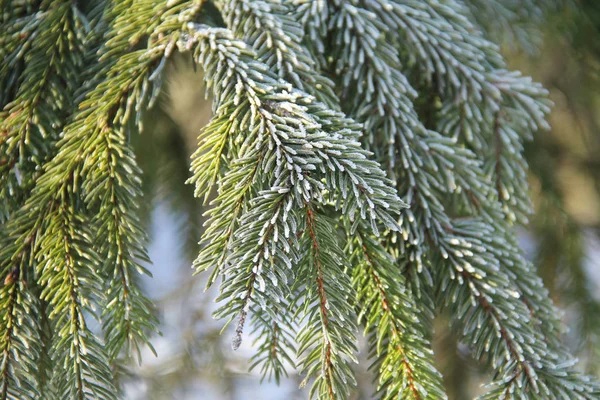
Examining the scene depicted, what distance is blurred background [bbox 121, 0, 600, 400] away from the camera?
3.67 feet

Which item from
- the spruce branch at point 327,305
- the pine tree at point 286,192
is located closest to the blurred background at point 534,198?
the pine tree at point 286,192

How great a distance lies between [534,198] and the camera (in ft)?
4.79

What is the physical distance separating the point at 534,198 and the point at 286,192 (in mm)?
1125

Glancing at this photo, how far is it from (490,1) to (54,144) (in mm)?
857

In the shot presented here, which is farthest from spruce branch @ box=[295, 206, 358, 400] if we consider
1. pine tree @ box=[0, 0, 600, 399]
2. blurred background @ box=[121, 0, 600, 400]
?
blurred background @ box=[121, 0, 600, 400]

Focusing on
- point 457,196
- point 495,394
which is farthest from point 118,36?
point 495,394

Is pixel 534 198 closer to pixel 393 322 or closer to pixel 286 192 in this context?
pixel 393 322

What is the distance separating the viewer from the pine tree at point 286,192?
0.60 m

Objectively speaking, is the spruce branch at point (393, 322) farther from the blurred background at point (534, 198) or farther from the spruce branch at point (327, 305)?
the blurred background at point (534, 198)

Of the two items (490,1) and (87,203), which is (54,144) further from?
(490,1)

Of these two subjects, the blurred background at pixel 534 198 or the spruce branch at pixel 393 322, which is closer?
the spruce branch at pixel 393 322

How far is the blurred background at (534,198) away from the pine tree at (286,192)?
11.3 inches

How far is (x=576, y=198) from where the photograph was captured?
1.81 m

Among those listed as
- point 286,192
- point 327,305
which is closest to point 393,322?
point 327,305
